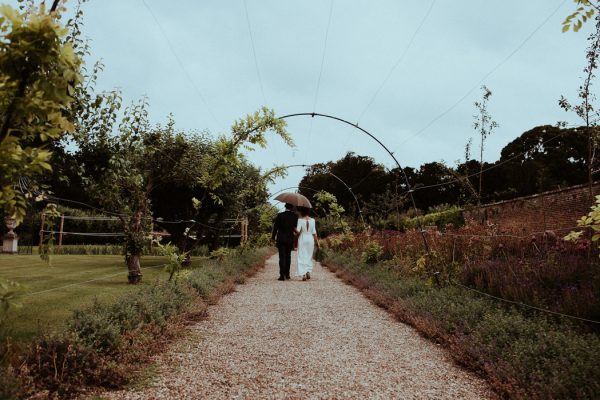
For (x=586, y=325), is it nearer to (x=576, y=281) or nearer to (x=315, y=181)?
(x=576, y=281)

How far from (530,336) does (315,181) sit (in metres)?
45.2

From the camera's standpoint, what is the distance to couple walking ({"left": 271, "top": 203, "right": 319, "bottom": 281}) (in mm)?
11930

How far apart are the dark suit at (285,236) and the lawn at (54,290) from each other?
2.99 m

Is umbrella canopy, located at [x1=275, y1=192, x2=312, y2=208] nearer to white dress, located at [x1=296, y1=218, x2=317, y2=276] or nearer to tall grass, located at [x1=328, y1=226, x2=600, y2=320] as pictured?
white dress, located at [x1=296, y1=218, x2=317, y2=276]

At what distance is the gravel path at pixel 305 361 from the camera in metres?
3.47

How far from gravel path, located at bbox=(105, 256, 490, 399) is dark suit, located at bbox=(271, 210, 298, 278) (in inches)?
191

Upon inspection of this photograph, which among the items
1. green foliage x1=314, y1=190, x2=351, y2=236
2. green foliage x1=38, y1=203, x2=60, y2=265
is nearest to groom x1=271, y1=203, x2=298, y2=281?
green foliage x1=314, y1=190, x2=351, y2=236

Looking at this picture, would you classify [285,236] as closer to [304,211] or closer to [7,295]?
[304,211]

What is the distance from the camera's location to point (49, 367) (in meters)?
3.18

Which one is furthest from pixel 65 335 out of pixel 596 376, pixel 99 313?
pixel 596 376

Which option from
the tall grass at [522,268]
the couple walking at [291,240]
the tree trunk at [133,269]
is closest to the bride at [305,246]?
the couple walking at [291,240]

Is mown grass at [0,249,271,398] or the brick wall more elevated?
the brick wall

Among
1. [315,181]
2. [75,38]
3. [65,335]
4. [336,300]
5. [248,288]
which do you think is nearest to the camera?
[65,335]

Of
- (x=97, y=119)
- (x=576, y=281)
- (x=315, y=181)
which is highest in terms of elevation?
(x=315, y=181)
